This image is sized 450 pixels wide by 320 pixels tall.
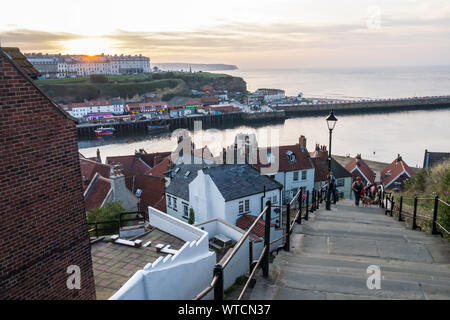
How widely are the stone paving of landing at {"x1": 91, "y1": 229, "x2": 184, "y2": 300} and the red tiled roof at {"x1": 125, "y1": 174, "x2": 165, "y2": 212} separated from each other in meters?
15.5

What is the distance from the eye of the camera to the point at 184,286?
8469 mm

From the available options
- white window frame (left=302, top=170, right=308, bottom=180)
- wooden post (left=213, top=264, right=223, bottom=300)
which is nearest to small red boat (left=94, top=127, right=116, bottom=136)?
white window frame (left=302, top=170, right=308, bottom=180)

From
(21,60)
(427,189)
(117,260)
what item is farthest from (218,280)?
(427,189)

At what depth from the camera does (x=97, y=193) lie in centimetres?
2434

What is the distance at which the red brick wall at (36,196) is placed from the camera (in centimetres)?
552

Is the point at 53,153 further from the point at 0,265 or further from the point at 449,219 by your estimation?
the point at 449,219

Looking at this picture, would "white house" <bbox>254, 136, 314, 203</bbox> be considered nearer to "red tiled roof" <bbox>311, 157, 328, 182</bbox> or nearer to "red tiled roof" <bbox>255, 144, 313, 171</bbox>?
"red tiled roof" <bbox>255, 144, 313, 171</bbox>

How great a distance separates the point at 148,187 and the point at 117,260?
67.8 ft

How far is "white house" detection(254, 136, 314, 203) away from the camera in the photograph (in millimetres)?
31987

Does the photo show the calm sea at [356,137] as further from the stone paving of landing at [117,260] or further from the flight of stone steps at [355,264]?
the flight of stone steps at [355,264]

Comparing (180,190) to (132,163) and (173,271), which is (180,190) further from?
(132,163)

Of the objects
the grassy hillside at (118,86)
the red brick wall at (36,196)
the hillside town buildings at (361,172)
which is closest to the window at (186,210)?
the red brick wall at (36,196)

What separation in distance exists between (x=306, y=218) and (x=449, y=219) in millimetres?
3438

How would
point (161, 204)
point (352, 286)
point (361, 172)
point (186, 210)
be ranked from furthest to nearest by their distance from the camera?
point (361, 172), point (161, 204), point (186, 210), point (352, 286)
